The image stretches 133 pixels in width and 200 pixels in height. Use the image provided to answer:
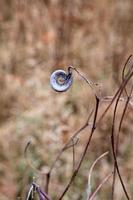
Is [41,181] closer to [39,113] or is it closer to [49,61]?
[39,113]

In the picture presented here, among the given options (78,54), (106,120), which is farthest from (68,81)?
(78,54)

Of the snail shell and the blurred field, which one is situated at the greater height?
the snail shell

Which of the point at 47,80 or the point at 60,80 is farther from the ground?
the point at 60,80

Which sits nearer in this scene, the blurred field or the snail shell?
the snail shell

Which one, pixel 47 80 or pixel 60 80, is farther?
pixel 47 80
